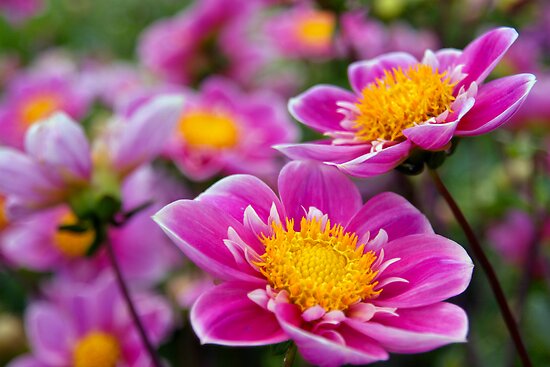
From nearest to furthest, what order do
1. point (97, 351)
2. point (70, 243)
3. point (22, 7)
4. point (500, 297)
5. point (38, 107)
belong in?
point (500, 297), point (97, 351), point (70, 243), point (38, 107), point (22, 7)

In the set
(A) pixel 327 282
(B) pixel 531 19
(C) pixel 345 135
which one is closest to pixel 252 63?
(B) pixel 531 19

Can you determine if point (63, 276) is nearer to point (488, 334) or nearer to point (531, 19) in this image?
point (488, 334)

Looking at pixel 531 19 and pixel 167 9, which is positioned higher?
pixel 531 19

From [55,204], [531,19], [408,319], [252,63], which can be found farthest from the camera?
[252,63]

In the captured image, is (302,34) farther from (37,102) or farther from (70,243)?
(70,243)

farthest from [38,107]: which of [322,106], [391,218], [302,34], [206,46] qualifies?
[391,218]

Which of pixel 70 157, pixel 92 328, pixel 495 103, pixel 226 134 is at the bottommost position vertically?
pixel 92 328

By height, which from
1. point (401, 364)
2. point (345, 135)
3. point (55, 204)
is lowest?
point (401, 364)
